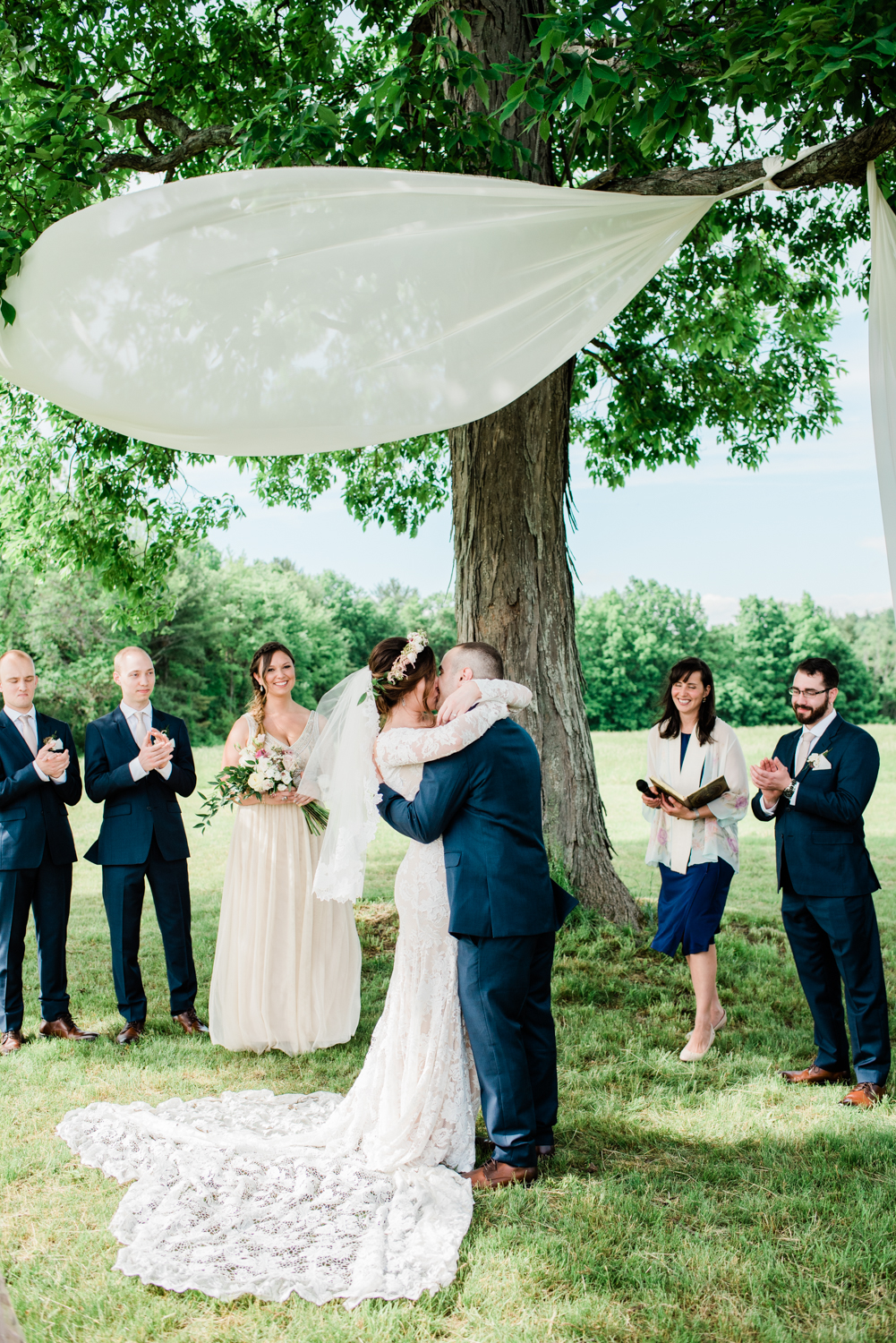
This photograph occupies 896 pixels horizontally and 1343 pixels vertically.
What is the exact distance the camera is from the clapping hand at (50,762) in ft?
18.5

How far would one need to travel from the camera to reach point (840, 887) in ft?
15.8

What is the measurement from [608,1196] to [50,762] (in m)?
3.67

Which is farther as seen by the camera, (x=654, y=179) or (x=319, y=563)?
(x=319, y=563)

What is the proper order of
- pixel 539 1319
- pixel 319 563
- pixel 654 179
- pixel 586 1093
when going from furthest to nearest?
1. pixel 319 563
2. pixel 654 179
3. pixel 586 1093
4. pixel 539 1319

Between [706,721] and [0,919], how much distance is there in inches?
161

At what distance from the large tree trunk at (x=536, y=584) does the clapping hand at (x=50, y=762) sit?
10.2 ft

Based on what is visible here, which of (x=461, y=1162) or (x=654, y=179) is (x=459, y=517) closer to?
(x=654, y=179)

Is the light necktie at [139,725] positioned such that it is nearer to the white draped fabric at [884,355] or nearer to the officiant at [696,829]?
the officiant at [696,829]

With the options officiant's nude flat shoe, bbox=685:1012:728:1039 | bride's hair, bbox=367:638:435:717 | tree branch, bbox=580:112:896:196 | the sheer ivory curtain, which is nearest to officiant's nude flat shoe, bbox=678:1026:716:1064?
officiant's nude flat shoe, bbox=685:1012:728:1039

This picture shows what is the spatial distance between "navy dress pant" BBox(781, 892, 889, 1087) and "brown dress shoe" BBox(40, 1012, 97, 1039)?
3893 mm

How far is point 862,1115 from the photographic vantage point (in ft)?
14.9

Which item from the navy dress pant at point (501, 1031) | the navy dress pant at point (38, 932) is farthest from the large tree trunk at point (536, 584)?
the navy dress pant at point (501, 1031)

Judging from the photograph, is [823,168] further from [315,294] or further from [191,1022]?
[191,1022]

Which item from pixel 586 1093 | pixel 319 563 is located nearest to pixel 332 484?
pixel 586 1093
